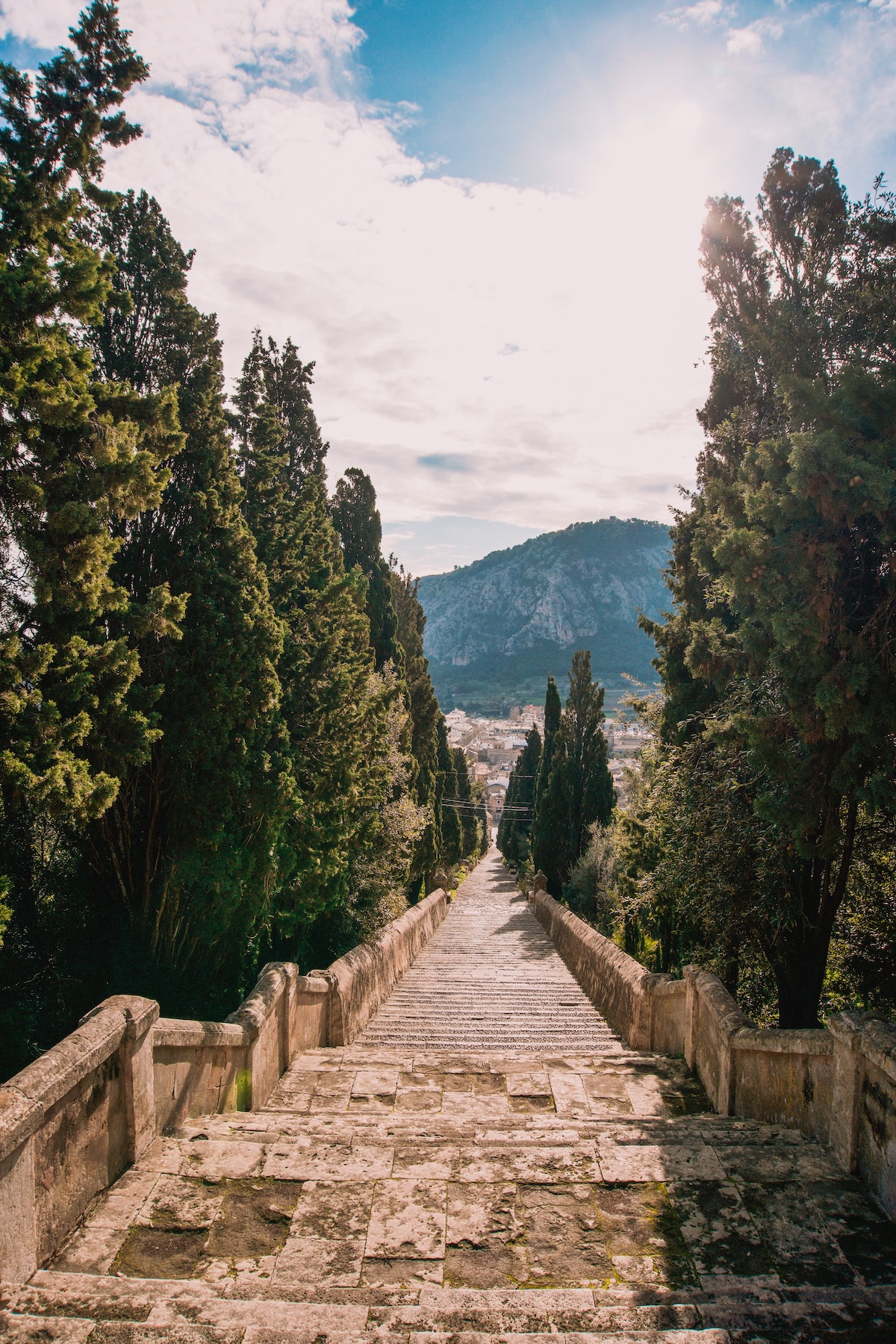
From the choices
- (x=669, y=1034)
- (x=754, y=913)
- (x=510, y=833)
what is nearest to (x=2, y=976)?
(x=669, y=1034)

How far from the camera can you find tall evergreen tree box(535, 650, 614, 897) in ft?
80.7

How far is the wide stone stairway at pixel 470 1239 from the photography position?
9.28 ft

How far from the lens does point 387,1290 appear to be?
3088mm

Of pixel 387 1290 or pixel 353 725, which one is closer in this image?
pixel 387 1290

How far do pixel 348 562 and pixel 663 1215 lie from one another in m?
16.7

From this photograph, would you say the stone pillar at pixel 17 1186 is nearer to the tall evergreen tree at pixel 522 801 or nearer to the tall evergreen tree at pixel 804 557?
the tall evergreen tree at pixel 804 557

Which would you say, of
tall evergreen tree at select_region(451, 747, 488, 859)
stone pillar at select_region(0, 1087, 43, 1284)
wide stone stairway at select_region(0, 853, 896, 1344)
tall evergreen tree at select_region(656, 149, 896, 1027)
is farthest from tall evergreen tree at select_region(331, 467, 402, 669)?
tall evergreen tree at select_region(451, 747, 488, 859)

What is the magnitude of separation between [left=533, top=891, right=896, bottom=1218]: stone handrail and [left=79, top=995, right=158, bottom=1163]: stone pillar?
3.57m

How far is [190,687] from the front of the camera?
7609 millimetres

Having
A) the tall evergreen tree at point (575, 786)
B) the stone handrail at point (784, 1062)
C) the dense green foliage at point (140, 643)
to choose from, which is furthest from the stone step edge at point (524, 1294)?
the tall evergreen tree at point (575, 786)

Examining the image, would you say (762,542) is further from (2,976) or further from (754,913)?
(2,976)

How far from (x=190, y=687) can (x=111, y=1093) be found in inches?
168

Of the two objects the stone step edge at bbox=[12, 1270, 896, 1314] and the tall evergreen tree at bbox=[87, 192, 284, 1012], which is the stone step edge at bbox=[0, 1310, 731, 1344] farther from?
the tall evergreen tree at bbox=[87, 192, 284, 1012]

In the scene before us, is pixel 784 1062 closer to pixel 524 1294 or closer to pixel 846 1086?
pixel 846 1086
